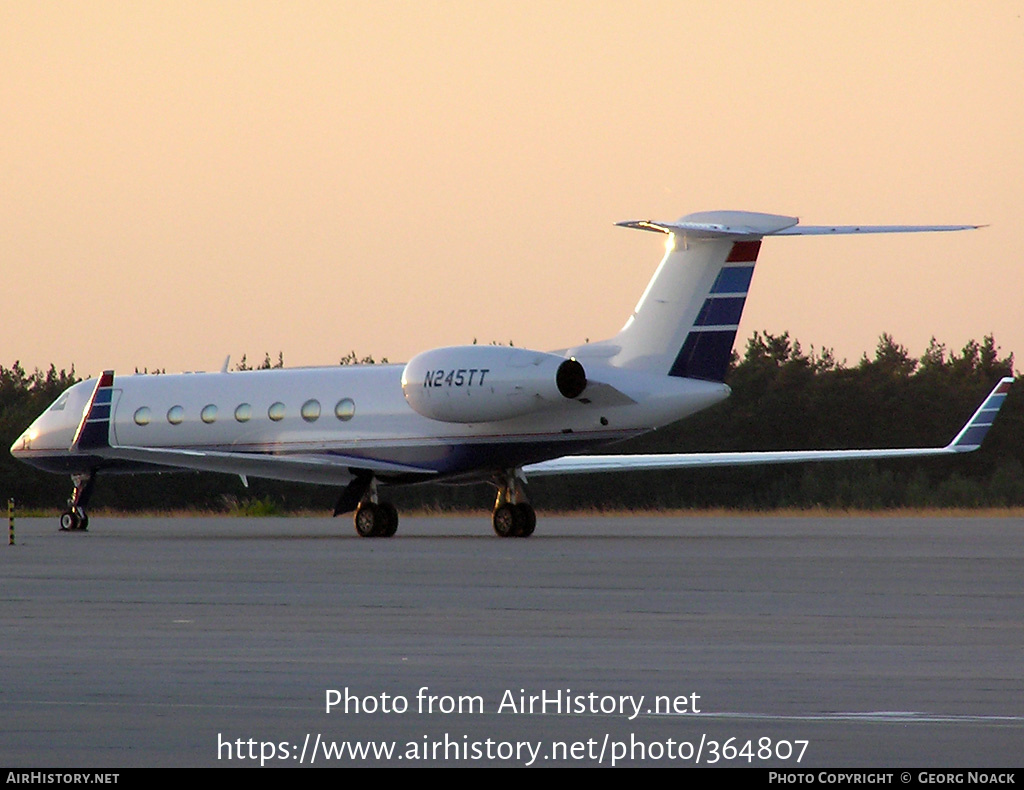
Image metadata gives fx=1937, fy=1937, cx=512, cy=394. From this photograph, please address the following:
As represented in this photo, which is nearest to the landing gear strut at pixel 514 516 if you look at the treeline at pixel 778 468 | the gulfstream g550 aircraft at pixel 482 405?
the gulfstream g550 aircraft at pixel 482 405

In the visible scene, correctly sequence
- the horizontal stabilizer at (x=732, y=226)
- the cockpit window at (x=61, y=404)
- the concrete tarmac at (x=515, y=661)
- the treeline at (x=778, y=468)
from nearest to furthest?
the concrete tarmac at (x=515, y=661)
the horizontal stabilizer at (x=732, y=226)
the cockpit window at (x=61, y=404)
the treeline at (x=778, y=468)

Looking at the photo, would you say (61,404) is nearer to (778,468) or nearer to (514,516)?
(514,516)

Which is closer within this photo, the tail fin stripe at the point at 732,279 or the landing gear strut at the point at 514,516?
the tail fin stripe at the point at 732,279

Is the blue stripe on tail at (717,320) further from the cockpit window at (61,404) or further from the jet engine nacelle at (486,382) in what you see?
the cockpit window at (61,404)

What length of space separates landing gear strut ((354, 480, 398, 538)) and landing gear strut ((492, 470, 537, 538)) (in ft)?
5.89

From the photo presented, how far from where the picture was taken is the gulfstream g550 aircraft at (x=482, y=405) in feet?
95.1

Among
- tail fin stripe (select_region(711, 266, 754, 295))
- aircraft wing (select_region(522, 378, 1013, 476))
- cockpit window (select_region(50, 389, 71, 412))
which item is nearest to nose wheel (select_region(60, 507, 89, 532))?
cockpit window (select_region(50, 389, 71, 412))

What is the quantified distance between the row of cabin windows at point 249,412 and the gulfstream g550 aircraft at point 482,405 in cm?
2

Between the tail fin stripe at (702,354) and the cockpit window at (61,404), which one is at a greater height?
the tail fin stripe at (702,354)

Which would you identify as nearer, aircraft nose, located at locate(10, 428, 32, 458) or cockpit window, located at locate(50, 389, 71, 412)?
cockpit window, located at locate(50, 389, 71, 412)

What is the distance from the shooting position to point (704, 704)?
9352mm

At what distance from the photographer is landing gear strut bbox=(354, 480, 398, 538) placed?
3152cm

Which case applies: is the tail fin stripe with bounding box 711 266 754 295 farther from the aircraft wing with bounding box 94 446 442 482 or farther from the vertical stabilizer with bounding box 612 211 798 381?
the aircraft wing with bounding box 94 446 442 482
